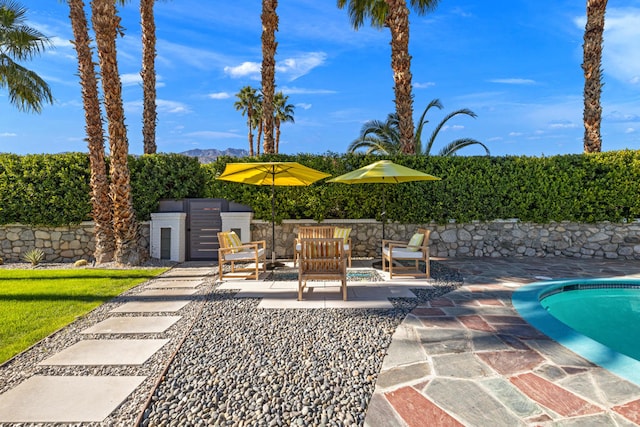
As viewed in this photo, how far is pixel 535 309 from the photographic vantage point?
16.2 feet

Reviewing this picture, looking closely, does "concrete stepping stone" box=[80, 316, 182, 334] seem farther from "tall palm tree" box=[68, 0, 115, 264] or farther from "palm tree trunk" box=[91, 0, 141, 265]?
"tall palm tree" box=[68, 0, 115, 264]

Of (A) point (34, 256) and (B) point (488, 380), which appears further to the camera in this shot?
(A) point (34, 256)

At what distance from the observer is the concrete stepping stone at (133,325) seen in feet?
14.7

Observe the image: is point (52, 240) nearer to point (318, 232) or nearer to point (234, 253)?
point (234, 253)

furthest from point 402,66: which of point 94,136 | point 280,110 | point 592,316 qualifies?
point 280,110

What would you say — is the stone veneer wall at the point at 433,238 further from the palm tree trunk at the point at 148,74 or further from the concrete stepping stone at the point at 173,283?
the palm tree trunk at the point at 148,74

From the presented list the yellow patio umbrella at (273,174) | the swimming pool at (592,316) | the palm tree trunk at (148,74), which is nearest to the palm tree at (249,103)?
the palm tree trunk at (148,74)

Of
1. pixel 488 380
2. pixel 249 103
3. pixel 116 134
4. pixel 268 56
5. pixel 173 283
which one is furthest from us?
pixel 249 103

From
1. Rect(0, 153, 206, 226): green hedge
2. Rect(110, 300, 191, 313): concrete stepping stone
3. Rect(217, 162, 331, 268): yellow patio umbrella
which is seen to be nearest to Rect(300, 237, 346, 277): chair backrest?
Rect(110, 300, 191, 313): concrete stepping stone

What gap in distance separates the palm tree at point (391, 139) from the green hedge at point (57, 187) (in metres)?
9.37

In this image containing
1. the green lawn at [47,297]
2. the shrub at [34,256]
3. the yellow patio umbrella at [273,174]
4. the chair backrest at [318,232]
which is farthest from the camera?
the shrub at [34,256]

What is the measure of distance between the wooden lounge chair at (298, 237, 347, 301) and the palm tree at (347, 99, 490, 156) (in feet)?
36.8

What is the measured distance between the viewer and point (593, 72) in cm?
1138

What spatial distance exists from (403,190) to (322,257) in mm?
5544
